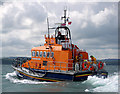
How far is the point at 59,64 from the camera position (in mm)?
16766

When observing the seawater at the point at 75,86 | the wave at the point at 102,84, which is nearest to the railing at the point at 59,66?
the seawater at the point at 75,86

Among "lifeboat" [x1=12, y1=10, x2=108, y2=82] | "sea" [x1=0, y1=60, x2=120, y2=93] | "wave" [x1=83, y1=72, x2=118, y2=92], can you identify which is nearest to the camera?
"wave" [x1=83, y1=72, x2=118, y2=92]

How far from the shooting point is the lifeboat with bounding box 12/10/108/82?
52.5ft

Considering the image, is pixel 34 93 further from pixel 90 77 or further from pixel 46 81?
pixel 90 77

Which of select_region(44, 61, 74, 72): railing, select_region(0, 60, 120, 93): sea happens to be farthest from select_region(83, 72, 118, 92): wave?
select_region(44, 61, 74, 72): railing

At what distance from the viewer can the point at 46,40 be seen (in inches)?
746

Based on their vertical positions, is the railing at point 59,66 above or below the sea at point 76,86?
above

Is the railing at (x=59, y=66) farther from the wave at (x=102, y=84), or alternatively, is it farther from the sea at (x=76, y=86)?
the wave at (x=102, y=84)

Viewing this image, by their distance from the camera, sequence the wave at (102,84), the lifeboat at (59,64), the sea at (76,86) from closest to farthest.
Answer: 1. the wave at (102,84)
2. the sea at (76,86)
3. the lifeboat at (59,64)

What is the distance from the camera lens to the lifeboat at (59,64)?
1600 cm

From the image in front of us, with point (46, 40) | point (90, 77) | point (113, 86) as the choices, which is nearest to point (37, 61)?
point (46, 40)

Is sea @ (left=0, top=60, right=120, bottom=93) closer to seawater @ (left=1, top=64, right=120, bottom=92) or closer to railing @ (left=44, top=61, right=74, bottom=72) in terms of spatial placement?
seawater @ (left=1, top=64, right=120, bottom=92)

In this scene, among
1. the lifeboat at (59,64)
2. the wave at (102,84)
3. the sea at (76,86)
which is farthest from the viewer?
the lifeboat at (59,64)

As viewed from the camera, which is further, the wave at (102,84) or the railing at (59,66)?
the railing at (59,66)
